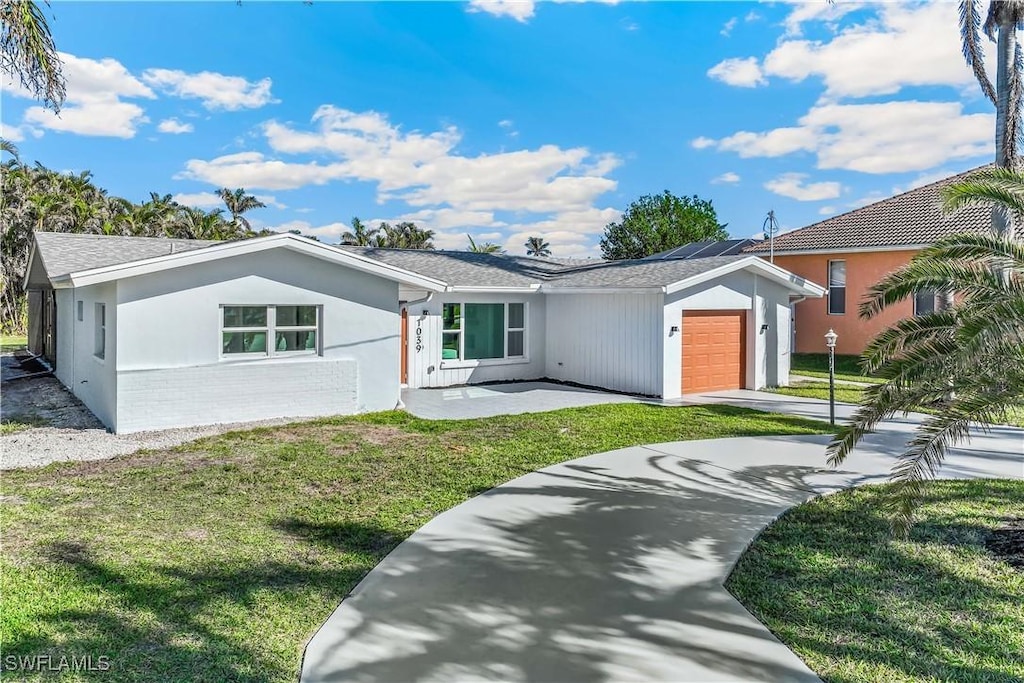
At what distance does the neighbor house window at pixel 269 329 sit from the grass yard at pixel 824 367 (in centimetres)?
1438

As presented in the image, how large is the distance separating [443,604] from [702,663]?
5.91ft

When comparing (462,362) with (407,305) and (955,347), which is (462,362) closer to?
(407,305)

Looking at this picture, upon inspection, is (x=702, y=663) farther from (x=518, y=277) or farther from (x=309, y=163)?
(x=309, y=163)

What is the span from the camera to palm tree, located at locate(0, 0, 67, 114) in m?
8.34

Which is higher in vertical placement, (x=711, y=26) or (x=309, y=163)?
(x=309, y=163)

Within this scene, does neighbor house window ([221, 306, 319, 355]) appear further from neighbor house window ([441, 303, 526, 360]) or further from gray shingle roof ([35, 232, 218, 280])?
neighbor house window ([441, 303, 526, 360])

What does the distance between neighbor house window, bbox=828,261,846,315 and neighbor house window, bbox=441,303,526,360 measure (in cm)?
1332

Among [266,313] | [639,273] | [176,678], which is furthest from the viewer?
[639,273]

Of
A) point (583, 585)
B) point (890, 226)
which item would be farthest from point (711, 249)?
point (583, 585)

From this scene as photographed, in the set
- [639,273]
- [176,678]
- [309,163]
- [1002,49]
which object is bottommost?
[176,678]

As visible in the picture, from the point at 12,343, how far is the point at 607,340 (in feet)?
86.2

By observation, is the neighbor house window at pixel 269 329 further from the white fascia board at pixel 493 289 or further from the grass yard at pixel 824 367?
the grass yard at pixel 824 367

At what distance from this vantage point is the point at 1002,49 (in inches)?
475

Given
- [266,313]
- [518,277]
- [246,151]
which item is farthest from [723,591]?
[246,151]
